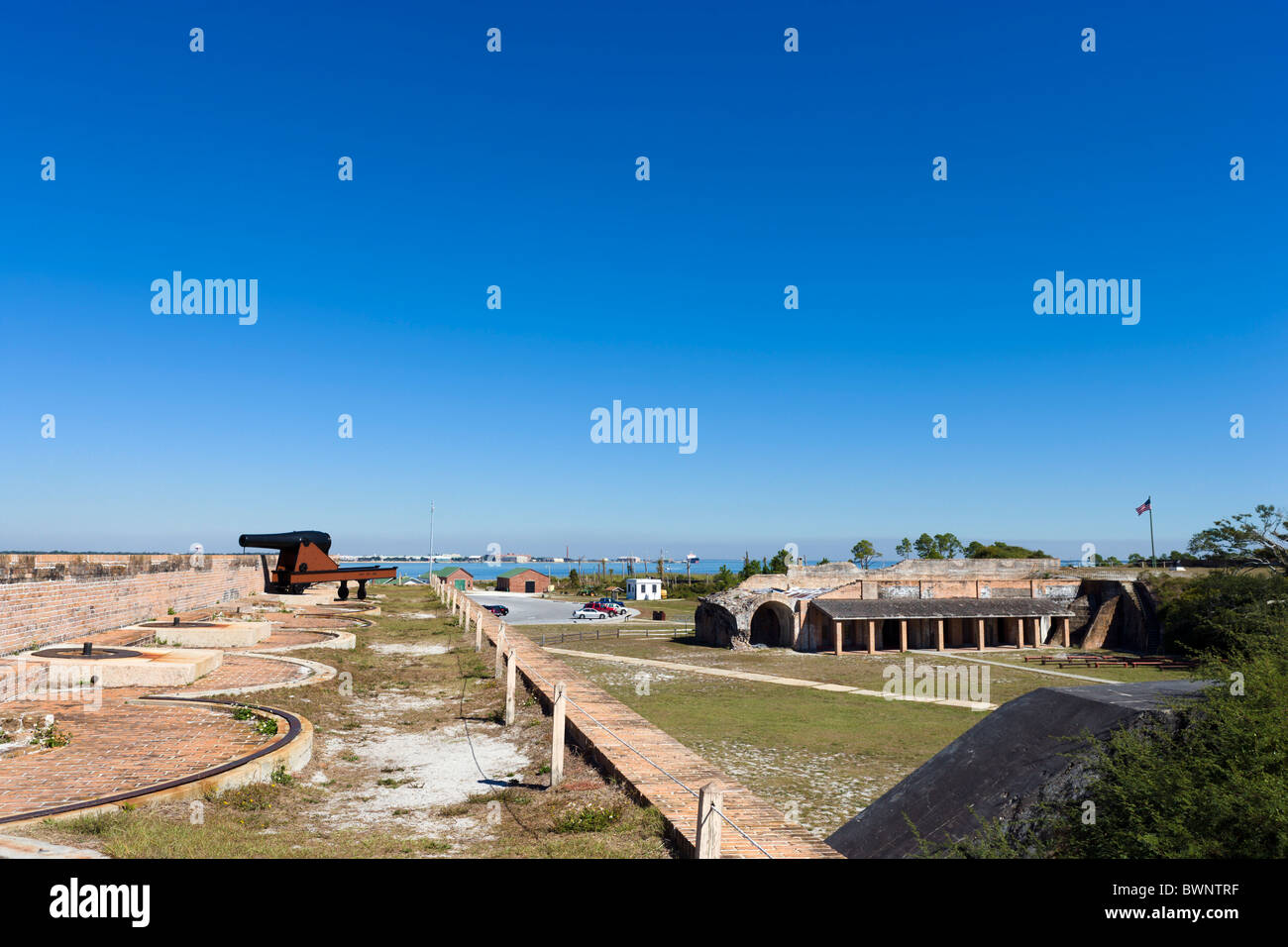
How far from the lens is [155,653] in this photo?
13.7m

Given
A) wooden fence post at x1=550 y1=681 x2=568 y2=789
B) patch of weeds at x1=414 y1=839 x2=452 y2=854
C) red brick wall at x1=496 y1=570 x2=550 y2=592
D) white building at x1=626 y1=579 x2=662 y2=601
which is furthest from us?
red brick wall at x1=496 y1=570 x2=550 y2=592

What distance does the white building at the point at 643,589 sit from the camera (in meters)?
71.6

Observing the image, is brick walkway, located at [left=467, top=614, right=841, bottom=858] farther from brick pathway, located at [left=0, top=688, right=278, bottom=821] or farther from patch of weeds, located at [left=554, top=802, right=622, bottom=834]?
brick pathway, located at [left=0, top=688, right=278, bottom=821]

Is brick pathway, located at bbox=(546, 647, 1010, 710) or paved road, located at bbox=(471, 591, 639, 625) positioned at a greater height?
brick pathway, located at bbox=(546, 647, 1010, 710)

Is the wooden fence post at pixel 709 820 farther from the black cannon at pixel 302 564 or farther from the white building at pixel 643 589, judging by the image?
the white building at pixel 643 589

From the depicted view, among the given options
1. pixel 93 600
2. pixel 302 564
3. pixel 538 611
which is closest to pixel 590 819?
pixel 93 600

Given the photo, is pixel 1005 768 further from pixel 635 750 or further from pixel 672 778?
pixel 635 750

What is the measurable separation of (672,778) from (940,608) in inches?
1313

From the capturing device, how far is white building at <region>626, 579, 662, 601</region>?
71.6 m

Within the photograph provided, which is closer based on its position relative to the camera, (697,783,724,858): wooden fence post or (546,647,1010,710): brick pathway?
(697,783,724,858): wooden fence post

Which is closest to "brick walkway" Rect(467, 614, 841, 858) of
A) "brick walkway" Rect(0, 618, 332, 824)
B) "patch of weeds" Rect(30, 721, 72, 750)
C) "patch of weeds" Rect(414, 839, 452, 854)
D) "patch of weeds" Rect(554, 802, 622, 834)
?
"patch of weeds" Rect(554, 802, 622, 834)

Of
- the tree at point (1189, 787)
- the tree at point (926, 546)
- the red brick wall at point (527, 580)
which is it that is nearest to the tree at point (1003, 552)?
the tree at point (926, 546)

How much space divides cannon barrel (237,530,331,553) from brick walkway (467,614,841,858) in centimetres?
1806
